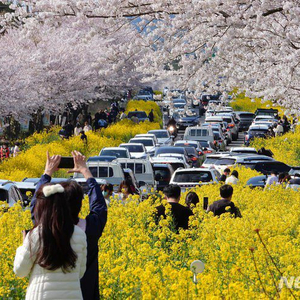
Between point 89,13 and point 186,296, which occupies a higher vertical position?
point 89,13

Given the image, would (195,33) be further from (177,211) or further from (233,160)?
(233,160)

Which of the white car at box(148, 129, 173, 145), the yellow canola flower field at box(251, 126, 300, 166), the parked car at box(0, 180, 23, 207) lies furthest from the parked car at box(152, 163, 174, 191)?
the white car at box(148, 129, 173, 145)

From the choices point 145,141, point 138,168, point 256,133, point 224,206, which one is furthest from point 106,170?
point 256,133

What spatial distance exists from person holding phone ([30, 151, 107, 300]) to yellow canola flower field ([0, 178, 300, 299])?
0.46 m

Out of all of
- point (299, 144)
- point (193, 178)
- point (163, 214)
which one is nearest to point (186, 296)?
point (163, 214)

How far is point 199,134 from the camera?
39.2 metres

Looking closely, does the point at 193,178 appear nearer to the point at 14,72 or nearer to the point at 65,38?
the point at 14,72

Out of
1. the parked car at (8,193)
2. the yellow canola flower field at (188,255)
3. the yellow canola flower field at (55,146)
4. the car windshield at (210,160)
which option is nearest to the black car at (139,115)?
the yellow canola flower field at (55,146)

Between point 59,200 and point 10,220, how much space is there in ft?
14.3

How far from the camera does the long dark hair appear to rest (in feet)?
16.3

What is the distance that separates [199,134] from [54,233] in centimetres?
3444

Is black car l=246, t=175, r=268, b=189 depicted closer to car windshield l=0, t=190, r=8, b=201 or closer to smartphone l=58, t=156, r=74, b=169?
car windshield l=0, t=190, r=8, b=201

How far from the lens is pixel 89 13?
11.1 m

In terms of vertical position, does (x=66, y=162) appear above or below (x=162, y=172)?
above
